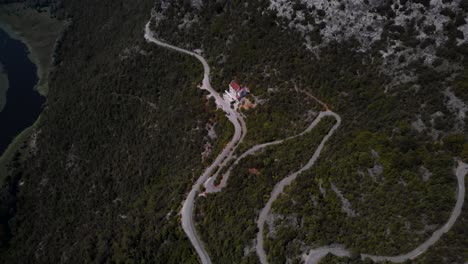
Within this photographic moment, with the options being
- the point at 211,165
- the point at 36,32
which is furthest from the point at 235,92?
the point at 36,32

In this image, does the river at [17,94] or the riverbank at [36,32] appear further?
the riverbank at [36,32]

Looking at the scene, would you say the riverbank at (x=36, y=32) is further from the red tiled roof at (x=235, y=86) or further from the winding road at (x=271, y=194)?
the red tiled roof at (x=235, y=86)

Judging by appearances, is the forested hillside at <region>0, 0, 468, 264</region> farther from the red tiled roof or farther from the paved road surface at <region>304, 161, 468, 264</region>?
the red tiled roof

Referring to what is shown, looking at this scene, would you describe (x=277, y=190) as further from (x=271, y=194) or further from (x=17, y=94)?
(x=17, y=94)

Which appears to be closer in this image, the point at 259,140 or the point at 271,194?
the point at 271,194

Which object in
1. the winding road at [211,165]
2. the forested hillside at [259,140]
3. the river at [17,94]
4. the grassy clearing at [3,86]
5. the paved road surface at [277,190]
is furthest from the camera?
the grassy clearing at [3,86]

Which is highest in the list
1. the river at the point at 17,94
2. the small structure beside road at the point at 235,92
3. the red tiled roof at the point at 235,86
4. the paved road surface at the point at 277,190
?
the red tiled roof at the point at 235,86

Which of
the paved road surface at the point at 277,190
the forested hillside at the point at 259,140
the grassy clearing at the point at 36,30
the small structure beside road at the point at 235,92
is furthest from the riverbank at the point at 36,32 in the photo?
the paved road surface at the point at 277,190
